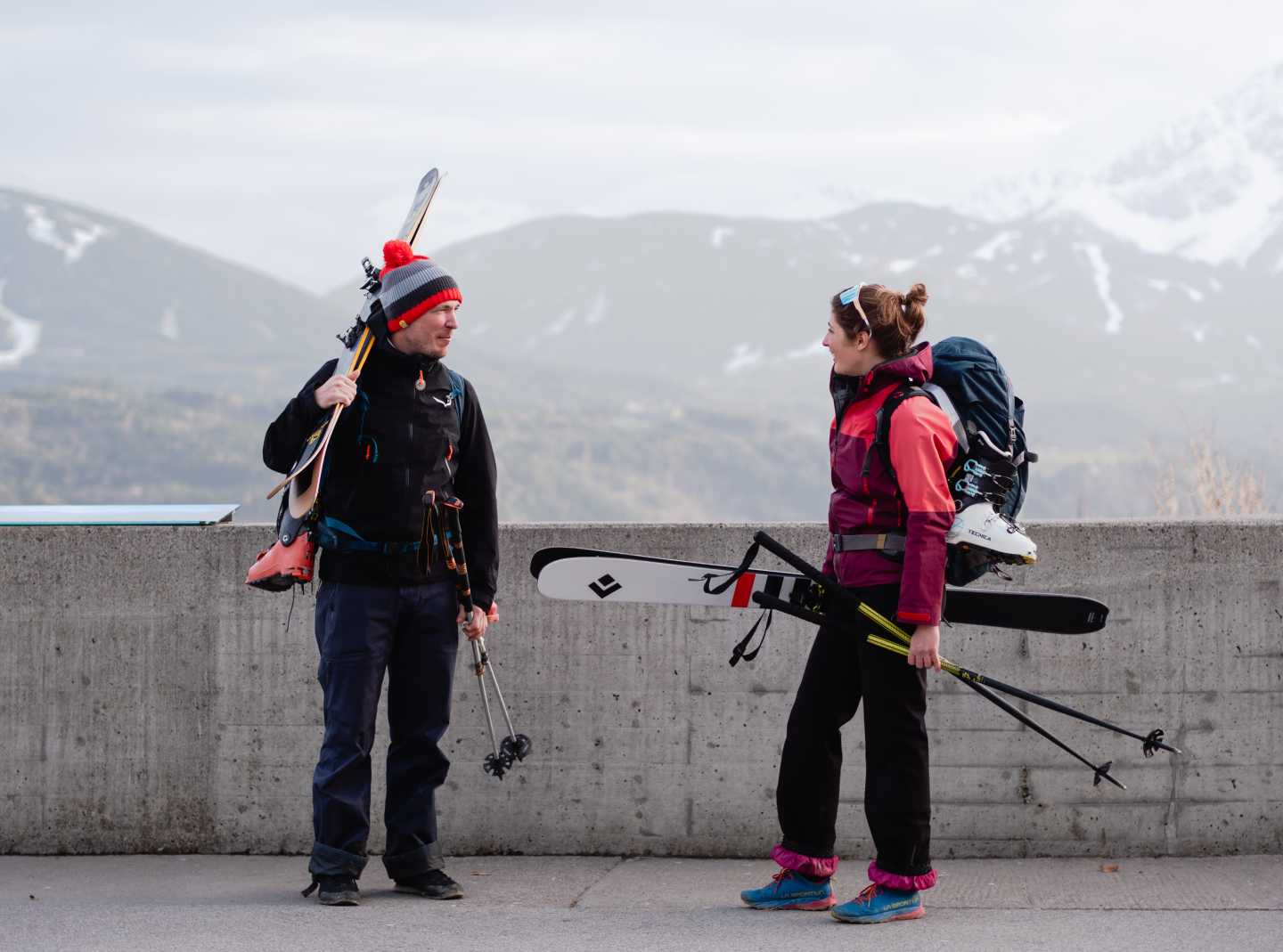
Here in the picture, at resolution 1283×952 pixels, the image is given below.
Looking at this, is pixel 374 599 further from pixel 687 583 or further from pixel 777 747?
pixel 777 747

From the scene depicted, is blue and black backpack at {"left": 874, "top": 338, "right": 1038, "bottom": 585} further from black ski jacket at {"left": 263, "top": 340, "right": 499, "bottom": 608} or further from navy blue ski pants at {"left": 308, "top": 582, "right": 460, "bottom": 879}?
navy blue ski pants at {"left": 308, "top": 582, "right": 460, "bottom": 879}

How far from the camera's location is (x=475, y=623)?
4.87 metres

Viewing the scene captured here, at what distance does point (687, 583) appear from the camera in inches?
Result: 196

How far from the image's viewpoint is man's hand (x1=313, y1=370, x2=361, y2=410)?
4496mm

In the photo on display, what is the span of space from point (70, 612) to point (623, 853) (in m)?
2.11

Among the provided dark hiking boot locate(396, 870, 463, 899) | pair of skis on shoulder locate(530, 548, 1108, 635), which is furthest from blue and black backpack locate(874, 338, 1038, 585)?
dark hiking boot locate(396, 870, 463, 899)

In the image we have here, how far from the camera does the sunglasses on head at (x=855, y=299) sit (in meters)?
4.33

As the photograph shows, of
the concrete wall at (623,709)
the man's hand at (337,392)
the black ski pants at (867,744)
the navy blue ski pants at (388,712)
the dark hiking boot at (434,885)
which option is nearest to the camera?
the black ski pants at (867,744)

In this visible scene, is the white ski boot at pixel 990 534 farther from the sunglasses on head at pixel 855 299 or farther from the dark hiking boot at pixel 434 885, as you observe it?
the dark hiking boot at pixel 434 885

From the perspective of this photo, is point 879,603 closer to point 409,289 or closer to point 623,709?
point 623,709

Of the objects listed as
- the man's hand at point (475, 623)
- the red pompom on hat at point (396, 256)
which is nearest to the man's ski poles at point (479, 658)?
the man's hand at point (475, 623)

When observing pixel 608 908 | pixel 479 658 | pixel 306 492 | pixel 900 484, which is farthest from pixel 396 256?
pixel 608 908

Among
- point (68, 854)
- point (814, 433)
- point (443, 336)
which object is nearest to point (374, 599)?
point (443, 336)

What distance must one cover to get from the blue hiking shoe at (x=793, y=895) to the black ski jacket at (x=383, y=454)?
4.45ft
